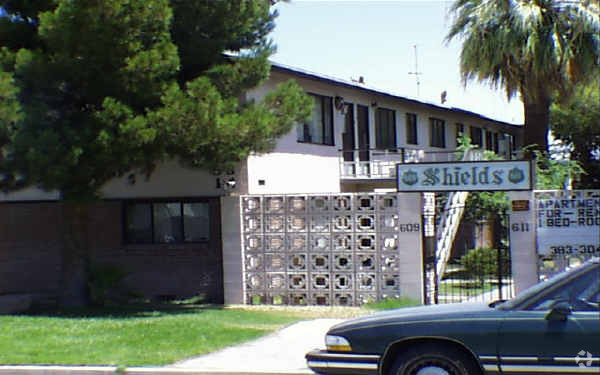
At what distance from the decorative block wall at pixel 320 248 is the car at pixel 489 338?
23.7 ft

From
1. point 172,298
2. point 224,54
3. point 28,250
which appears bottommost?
point 172,298

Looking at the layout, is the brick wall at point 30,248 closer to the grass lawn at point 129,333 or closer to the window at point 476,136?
the grass lawn at point 129,333

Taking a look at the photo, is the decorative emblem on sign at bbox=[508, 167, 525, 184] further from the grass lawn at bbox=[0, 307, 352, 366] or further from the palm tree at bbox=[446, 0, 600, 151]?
the palm tree at bbox=[446, 0, 600, 151]

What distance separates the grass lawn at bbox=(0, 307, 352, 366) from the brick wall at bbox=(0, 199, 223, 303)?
1.64m

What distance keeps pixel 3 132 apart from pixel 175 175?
14.4 ft

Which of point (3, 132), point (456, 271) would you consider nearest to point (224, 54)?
point (3, 132)

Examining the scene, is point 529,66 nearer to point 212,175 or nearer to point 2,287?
point 212,175

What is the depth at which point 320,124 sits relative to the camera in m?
20.3

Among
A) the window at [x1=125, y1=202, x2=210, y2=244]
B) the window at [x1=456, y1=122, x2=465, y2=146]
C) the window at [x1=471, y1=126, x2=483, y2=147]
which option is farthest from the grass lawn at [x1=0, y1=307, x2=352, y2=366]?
the window at [x1=471, y1=126, x2=483, y2=147]

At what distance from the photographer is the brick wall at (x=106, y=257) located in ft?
53.1

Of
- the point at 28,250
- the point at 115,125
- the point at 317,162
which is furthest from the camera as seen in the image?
the point at 317,162

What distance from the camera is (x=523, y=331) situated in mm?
6703

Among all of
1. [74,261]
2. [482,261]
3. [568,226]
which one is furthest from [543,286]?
[482,261]

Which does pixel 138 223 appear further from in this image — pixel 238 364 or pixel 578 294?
pixel 578 294
